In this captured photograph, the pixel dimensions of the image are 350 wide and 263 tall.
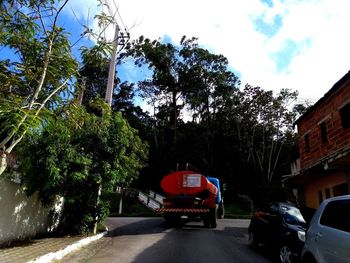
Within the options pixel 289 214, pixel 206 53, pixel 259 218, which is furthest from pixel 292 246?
pixel 206 53

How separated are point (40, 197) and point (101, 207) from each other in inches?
99.8

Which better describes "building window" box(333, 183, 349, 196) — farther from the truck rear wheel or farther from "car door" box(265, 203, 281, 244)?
the truck rear wheel

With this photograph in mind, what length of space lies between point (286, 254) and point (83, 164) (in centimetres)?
711

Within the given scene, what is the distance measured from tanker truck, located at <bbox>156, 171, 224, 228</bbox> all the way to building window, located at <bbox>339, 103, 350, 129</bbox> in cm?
672

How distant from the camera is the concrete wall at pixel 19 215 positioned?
33.3 feet

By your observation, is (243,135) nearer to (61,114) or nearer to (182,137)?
(182,137)

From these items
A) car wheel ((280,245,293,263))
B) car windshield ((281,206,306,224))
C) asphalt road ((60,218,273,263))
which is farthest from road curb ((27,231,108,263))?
car windshield ((281,206,306,224))

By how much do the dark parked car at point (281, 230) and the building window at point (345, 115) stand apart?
6.39 meters

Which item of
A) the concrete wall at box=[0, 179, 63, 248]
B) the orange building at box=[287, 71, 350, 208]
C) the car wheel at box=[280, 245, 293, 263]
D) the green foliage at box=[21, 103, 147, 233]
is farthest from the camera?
the orange building at box=[287, 71, 350, 208]

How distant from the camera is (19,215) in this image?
1105 cm

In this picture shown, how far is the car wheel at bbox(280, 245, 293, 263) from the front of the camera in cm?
898

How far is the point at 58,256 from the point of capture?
9.33 metres

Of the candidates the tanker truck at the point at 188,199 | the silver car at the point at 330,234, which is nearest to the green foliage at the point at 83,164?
the tanker truck at the point at 188,199

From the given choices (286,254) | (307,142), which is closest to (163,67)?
(307,142)
